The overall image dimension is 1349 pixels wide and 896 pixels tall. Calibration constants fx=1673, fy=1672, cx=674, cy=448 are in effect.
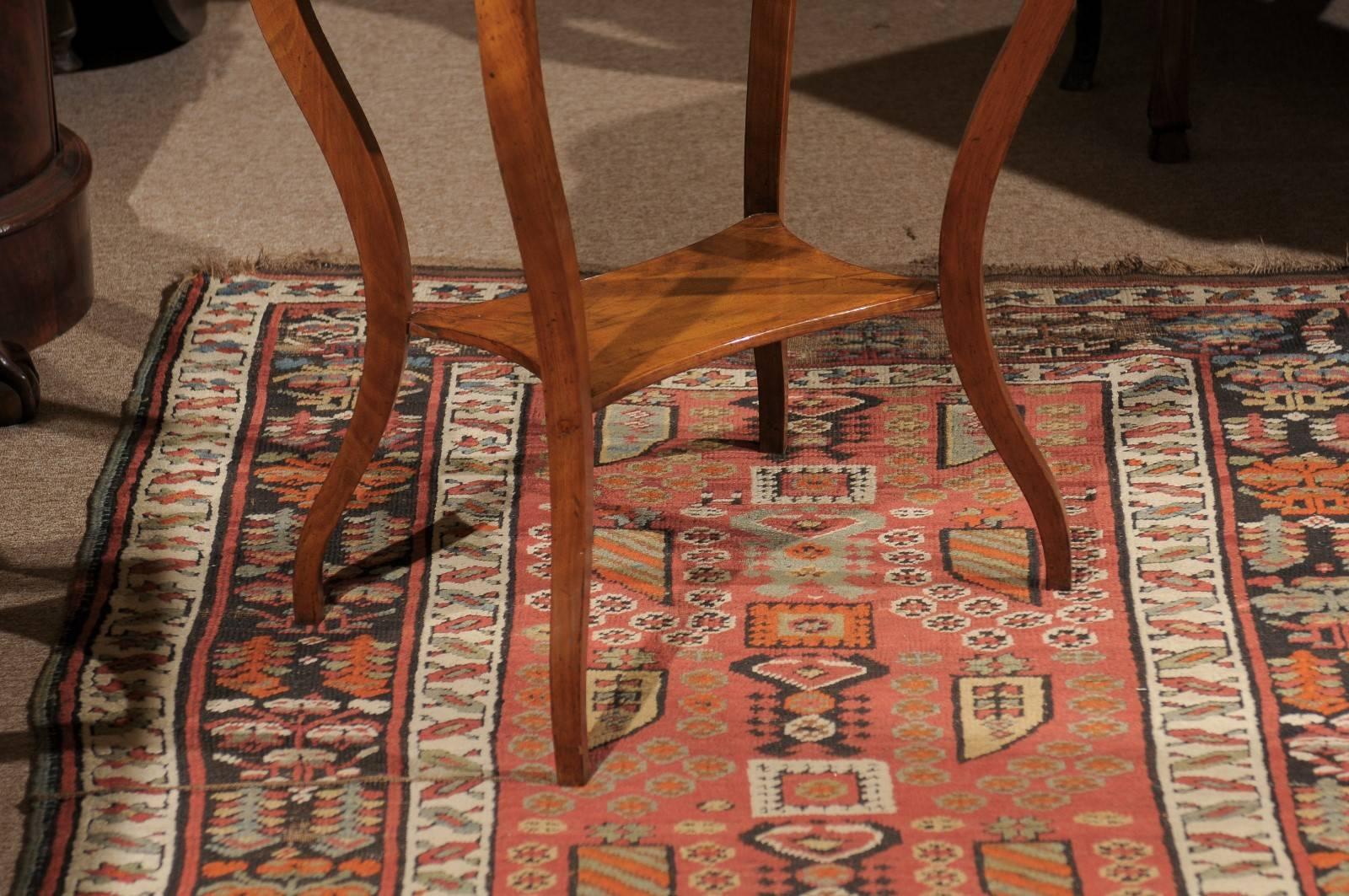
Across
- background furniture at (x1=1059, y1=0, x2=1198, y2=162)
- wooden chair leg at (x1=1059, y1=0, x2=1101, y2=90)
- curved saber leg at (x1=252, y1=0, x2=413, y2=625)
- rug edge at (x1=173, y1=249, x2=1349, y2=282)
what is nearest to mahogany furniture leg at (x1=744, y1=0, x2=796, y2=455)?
curved saber leg at (x1=252, y1=0, x2=413, y2=625)

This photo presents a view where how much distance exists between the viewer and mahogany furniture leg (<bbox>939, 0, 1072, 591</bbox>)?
1.69 m

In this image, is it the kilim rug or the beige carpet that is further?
the beige carpet

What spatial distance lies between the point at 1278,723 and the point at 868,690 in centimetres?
43

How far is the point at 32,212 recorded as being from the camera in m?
2.54

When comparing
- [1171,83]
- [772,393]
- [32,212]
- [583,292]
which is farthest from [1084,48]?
[32,212]

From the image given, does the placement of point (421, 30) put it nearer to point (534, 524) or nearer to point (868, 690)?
point (534, 524)

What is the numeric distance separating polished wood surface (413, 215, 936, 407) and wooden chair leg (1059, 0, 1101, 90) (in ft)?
5.66

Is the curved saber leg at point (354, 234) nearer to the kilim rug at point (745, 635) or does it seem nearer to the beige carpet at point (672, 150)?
the kilim rug at point (745, 635)

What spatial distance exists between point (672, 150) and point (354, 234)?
1595 millimetres

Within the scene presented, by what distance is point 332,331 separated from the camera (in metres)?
2.64

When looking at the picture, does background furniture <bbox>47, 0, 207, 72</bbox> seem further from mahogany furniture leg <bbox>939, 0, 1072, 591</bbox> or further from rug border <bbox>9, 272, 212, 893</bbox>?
Answer: mahogany furniture leg <bbox>939, 0, 1072, 591</bbox>

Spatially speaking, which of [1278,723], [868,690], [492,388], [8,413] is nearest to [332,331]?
[492,388]

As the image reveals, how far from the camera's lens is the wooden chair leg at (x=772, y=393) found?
7.36 ft

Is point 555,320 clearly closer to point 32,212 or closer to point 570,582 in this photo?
point 570,582
